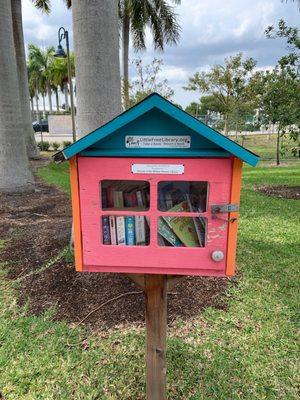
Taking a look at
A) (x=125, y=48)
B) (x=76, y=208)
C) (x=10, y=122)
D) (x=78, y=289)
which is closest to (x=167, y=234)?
(x=76, y=208)

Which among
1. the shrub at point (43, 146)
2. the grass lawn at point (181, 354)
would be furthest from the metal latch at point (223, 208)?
the shrub at point (43, 146)

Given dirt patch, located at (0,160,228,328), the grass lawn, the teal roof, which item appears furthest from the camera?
dirt patch, located at (0,160,228,328)

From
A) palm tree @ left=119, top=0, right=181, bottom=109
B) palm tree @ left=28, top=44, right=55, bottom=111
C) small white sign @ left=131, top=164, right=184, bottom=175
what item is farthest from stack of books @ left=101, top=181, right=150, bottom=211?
palm tree @ left=28, top=44, right=55, bottom=111

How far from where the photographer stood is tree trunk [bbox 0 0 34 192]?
6.80 metres

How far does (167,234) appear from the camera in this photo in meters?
1.59

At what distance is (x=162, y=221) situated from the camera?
157 centimetres

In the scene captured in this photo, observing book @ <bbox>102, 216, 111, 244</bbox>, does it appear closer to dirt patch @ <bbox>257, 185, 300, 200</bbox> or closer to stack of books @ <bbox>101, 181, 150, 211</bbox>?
stack of books @ <bbox>101, 181, 150, 211</bbox>

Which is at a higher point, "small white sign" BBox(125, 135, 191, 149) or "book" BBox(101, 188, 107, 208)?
"small white sign" BBox(125, 135, 191, 149)

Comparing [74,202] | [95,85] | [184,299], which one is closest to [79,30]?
[95,85]

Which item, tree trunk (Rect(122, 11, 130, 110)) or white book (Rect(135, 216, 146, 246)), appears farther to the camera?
tree trunk (Rect(122, 11, 130, 110))

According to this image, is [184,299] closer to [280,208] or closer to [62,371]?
[62,371]

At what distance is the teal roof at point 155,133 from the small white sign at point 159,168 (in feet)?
0.14

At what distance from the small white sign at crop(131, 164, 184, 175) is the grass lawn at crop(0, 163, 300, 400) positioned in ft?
5.11

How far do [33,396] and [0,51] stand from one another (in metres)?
6.66
